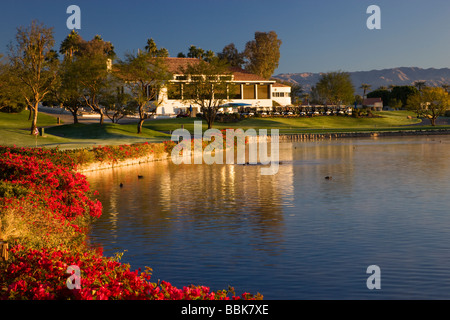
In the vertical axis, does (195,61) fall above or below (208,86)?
above

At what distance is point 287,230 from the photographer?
61.0 feet

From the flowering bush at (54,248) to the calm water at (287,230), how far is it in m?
1.13

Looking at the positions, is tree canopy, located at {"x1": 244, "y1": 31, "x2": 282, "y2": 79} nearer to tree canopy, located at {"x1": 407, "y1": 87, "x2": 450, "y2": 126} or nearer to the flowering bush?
tree canopy, located at {"x1": 407, "y1": 87, "x2": 450, "y2": 126}

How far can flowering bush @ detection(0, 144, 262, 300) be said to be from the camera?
28.1 feet

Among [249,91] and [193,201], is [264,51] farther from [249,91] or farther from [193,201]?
[193,201]

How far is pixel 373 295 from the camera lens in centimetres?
1168

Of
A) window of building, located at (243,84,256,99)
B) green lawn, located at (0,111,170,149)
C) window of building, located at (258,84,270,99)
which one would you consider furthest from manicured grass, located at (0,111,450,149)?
window of building, located at (243,84,256,99)

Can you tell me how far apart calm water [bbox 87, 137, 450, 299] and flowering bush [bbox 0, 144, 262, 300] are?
44.6 inches

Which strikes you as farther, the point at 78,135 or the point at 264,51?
the point at 264,51

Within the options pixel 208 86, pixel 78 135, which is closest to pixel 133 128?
pixel 78 135

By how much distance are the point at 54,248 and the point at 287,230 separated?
9.00 metres

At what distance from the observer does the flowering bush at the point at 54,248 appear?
858cm

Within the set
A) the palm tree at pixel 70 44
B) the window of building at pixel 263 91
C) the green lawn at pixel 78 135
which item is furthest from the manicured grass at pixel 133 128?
the palm tree at pixel 70 44

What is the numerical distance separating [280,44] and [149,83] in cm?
8640
